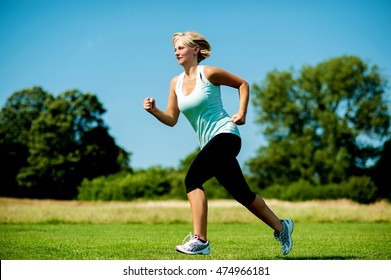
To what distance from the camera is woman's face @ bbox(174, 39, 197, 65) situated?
524 centimetres

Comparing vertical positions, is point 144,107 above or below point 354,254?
above

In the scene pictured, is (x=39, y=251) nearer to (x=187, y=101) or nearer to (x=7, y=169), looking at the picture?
(x=187, y=101)

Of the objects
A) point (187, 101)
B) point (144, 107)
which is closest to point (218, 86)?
point (187, 101)

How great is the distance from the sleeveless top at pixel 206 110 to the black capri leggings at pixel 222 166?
104 mm

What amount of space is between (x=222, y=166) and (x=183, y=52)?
1161 mm

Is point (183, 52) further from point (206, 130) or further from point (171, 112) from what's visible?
point (206, 130)

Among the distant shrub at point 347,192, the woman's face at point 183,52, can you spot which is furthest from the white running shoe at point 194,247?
the distant shrub at point 347,192

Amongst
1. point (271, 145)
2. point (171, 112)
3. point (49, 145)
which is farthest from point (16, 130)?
point (171, 112)

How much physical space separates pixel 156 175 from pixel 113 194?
3599mm

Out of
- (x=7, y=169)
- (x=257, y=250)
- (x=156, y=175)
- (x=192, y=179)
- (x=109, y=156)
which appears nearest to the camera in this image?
(x=192, y=179)

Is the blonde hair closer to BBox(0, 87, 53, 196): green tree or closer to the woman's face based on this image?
the woman's face

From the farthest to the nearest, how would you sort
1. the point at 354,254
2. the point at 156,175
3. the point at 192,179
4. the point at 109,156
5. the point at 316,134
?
the point at 109,156 < the point at 156,175 < the point at 316,134 < the point at 354,254 < the point at 192,179

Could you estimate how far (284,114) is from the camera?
38594mm
